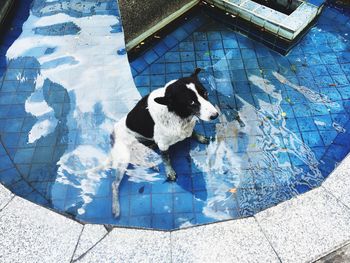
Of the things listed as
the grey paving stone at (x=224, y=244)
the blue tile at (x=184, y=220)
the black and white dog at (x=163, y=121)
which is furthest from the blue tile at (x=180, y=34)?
the grey paving stone at (x=224, y=244)

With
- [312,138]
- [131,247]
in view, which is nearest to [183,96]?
[131,247]

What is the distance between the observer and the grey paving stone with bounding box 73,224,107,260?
3911mm

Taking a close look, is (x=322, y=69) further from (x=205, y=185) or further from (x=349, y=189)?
(x=205, y=185)

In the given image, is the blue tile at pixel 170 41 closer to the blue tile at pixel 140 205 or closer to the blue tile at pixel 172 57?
the blue tile at pixel 172 57

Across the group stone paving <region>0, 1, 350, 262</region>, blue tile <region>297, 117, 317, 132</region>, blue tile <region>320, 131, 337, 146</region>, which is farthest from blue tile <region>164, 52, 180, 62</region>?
stone paving <region>0, 1, 350, 262</region>

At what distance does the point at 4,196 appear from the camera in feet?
14.4

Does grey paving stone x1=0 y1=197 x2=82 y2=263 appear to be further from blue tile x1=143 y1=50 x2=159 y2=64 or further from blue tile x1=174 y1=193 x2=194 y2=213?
blue tile x1=143 y1=50 x2=159 y2=64

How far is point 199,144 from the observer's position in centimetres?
512

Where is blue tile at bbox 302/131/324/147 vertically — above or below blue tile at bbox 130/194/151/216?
above

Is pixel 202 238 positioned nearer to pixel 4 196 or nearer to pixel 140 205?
pixel 140 205

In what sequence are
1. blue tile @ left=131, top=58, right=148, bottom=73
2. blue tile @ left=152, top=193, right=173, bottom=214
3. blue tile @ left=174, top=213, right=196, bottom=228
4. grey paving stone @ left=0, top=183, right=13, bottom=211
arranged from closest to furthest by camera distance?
1. grey paving stone @ left=0, top=183, right=13, bottom=211
2. blue tile @ left=174, top=213, right=196, bottom=228
3. blue tile @ left=152, top=193, right=173, bottom=214
4. blue tile @ left=131, top=58, right=148, bottom=73

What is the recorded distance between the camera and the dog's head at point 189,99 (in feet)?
12.5

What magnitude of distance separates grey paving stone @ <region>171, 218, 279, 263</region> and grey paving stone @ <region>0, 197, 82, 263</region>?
1238mm

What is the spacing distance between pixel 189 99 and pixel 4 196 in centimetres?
269
